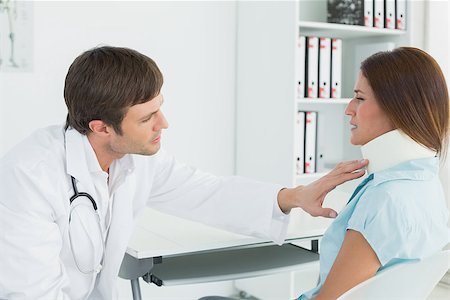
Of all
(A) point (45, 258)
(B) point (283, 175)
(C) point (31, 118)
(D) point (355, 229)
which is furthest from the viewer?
(B) point (283, 175)

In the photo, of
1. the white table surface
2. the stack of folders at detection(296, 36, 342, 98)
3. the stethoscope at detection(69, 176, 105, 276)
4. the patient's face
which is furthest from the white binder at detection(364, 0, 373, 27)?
the stethoscope at detection(69, 176, 105, 276)

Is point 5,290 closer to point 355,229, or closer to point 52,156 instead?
point 52,156

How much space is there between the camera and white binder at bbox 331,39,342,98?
3166 millimetres

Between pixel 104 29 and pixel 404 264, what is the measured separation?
79.6 inches

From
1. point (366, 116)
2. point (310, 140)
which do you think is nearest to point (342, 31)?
point (310, 140)

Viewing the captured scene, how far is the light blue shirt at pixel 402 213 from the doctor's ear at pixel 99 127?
658 mm

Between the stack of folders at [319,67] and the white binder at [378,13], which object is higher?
the white binder at [378,13]

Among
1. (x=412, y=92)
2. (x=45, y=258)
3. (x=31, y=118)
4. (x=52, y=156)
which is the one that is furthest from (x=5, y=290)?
(x=31, y=118)

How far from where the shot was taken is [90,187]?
5.57ft

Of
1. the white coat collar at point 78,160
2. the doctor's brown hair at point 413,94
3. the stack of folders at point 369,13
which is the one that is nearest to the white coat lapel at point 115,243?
the white coat collar at point 78,160

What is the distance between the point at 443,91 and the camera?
1487 millimetres

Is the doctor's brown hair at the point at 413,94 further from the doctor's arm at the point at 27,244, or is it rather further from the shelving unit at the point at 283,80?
the shelving unit at the point at 283,80

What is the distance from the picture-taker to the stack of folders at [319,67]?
3045 millimetres

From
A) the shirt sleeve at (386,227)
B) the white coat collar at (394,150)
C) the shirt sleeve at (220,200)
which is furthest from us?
the shirt sleeve at (220,200)
